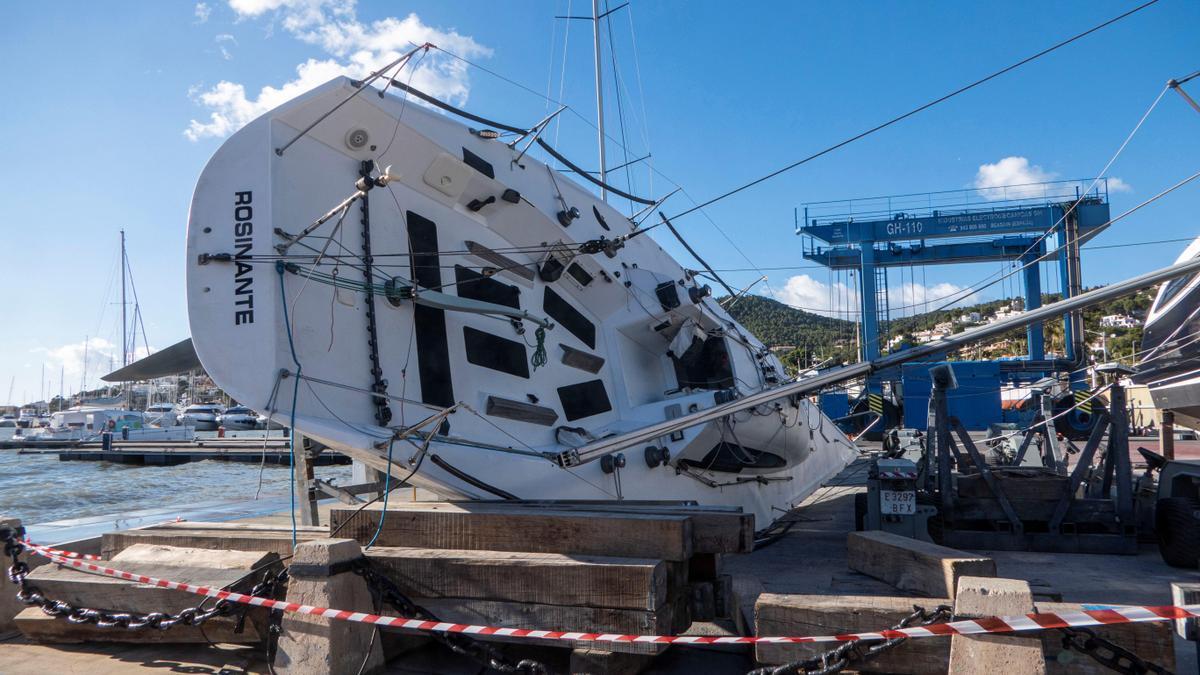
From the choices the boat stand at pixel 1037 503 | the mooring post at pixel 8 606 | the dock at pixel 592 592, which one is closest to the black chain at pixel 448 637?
the dock at pixel 592 592

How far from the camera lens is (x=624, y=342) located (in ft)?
28.9

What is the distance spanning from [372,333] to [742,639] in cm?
373

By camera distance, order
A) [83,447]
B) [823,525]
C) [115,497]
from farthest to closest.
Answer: [83,447] < [115,497] < [823,525]

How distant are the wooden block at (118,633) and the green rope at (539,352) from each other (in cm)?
341

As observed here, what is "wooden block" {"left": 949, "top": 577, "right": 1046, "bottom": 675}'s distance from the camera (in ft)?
9.71

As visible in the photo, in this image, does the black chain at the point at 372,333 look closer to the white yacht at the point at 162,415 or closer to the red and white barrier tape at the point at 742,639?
the red and white barrier tape at the point at 742,639

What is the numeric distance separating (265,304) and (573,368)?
3.30 meters

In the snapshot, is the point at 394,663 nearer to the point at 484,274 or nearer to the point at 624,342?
the point at 484,274

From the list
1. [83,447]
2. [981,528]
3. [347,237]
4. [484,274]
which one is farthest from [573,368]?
[83,447]

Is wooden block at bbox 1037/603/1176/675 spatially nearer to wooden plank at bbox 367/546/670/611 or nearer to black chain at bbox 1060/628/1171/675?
black chain at bbox 1060/628/1171/675

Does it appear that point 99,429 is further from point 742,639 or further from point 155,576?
point 742,639

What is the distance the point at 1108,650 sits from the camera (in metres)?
3.14

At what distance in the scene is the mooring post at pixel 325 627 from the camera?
384 cm

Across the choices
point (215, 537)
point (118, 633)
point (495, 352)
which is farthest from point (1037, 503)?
point (118, 633)
